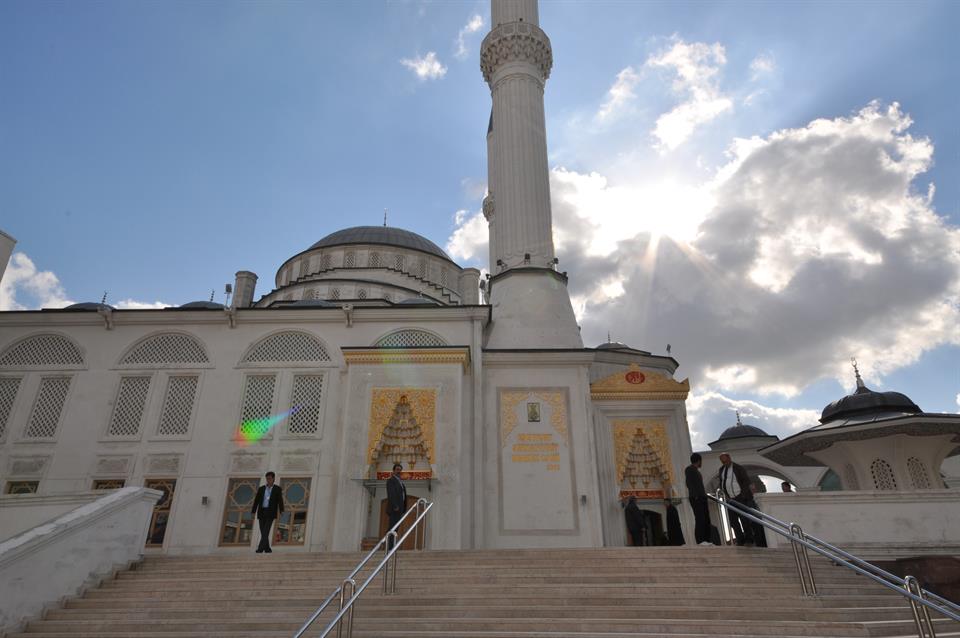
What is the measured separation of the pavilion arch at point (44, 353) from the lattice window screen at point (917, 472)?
1907 centimetres

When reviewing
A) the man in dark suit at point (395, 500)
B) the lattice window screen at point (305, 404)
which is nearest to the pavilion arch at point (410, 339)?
the lattice window screen at point (305, 404)

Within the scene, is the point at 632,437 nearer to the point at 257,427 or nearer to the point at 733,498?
the point at 733,498

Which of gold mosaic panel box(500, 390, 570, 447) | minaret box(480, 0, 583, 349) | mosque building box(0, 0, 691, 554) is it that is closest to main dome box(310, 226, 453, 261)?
minaret box(480, 0, 583, 349)

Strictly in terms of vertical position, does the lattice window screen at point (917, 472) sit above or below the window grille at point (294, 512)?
above

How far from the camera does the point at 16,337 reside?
50.4ft

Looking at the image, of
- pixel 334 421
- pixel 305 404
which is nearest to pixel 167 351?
pixel 305 404

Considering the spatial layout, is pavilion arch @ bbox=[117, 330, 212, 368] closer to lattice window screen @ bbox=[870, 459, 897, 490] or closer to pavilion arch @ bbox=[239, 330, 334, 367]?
pavilion arch @ bbox=[239, 330, 334, 367]

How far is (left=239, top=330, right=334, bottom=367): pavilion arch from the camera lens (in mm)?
15086

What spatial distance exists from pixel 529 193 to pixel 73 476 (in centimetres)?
1414

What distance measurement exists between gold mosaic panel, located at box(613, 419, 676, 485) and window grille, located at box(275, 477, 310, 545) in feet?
23.7

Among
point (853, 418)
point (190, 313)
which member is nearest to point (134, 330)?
point (190, 313)

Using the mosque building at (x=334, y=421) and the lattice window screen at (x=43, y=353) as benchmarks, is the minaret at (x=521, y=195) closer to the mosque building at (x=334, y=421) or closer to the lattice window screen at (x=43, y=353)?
the mosque building at (x=334, y=421)

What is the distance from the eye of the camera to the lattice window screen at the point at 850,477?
556 inches

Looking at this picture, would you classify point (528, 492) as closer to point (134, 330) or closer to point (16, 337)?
point (134, 330)
